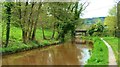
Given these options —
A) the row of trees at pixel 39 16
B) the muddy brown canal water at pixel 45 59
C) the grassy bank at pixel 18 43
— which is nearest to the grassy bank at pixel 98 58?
the muddy brown canal water at pixel 45 59

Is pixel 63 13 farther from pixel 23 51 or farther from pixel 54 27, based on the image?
pixel 23 51

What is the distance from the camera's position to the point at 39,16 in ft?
37.0

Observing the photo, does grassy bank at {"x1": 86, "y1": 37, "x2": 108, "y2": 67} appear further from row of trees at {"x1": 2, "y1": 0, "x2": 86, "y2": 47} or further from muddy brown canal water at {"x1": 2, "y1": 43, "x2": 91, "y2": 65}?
row of trees at {"x1": 2, "y1": 0, "x2": 86, "y2": 47}

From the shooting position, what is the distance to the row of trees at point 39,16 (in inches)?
344

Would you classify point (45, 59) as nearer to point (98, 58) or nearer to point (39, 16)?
point (98, 58)

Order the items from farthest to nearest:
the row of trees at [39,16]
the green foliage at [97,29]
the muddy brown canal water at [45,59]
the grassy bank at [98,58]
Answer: the green foliage at [97,29]
the row of trees at [39,16]
the muddy brown canal water at [45,59]
the grassy bank at [98,58]

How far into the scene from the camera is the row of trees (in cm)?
873

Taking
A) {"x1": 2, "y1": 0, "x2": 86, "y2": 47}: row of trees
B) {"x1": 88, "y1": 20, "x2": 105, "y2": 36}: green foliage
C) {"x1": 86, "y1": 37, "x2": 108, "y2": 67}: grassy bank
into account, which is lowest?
{"x1": 88, "y1": 20, "x2": 105, "y2": 36}: green foliage

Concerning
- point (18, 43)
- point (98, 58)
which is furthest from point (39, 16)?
point (98, 58)

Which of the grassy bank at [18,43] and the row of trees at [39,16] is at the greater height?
the row of trees at [39,16]

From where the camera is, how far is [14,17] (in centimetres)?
892

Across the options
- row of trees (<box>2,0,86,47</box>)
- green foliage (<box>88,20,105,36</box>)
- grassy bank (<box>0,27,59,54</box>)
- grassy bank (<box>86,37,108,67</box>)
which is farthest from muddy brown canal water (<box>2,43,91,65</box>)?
green foliage (<box>88,20,105,36</box>)

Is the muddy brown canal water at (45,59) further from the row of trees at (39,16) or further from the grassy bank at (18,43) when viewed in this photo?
the row of trees at (39,16)

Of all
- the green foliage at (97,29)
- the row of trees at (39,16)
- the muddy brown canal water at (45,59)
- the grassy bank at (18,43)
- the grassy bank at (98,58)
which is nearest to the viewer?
the grassy bank at (98,58)
